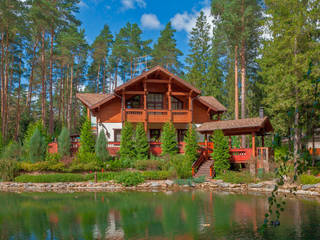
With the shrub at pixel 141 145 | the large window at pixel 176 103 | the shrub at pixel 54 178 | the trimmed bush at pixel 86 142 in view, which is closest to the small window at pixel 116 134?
the trimmed bush at pixel 86 142

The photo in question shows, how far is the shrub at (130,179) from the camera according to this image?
19.1 metres

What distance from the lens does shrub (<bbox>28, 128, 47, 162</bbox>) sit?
21.3 meters

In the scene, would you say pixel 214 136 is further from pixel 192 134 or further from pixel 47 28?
pixel 47 28

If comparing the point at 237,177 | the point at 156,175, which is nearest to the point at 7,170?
the point at 156,175

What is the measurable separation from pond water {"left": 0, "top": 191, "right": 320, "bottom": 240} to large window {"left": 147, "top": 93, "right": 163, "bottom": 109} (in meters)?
12.7

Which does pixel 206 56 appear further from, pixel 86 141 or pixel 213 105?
pixel 86 141

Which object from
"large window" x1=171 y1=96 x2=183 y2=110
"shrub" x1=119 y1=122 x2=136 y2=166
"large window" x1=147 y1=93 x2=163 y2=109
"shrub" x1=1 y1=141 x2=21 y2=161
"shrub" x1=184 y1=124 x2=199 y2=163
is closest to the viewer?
"shrub" x1=1 y1=141 x2=21 y2=161

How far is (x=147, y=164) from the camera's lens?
70.0 feet

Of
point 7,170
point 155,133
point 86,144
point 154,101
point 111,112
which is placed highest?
point 154,101

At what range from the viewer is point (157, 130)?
28078 mm

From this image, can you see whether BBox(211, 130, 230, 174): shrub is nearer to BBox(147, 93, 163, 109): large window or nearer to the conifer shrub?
BBox(147, 93, 163, 109): large window

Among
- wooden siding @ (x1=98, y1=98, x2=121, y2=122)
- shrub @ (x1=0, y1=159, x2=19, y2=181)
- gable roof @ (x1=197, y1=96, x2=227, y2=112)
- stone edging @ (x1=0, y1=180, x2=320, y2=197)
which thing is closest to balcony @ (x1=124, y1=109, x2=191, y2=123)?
wooden siding @ (x1=98, y1=98, x2=121, y2=122)

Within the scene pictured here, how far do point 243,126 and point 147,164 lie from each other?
7242mm

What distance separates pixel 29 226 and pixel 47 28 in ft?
83.7
